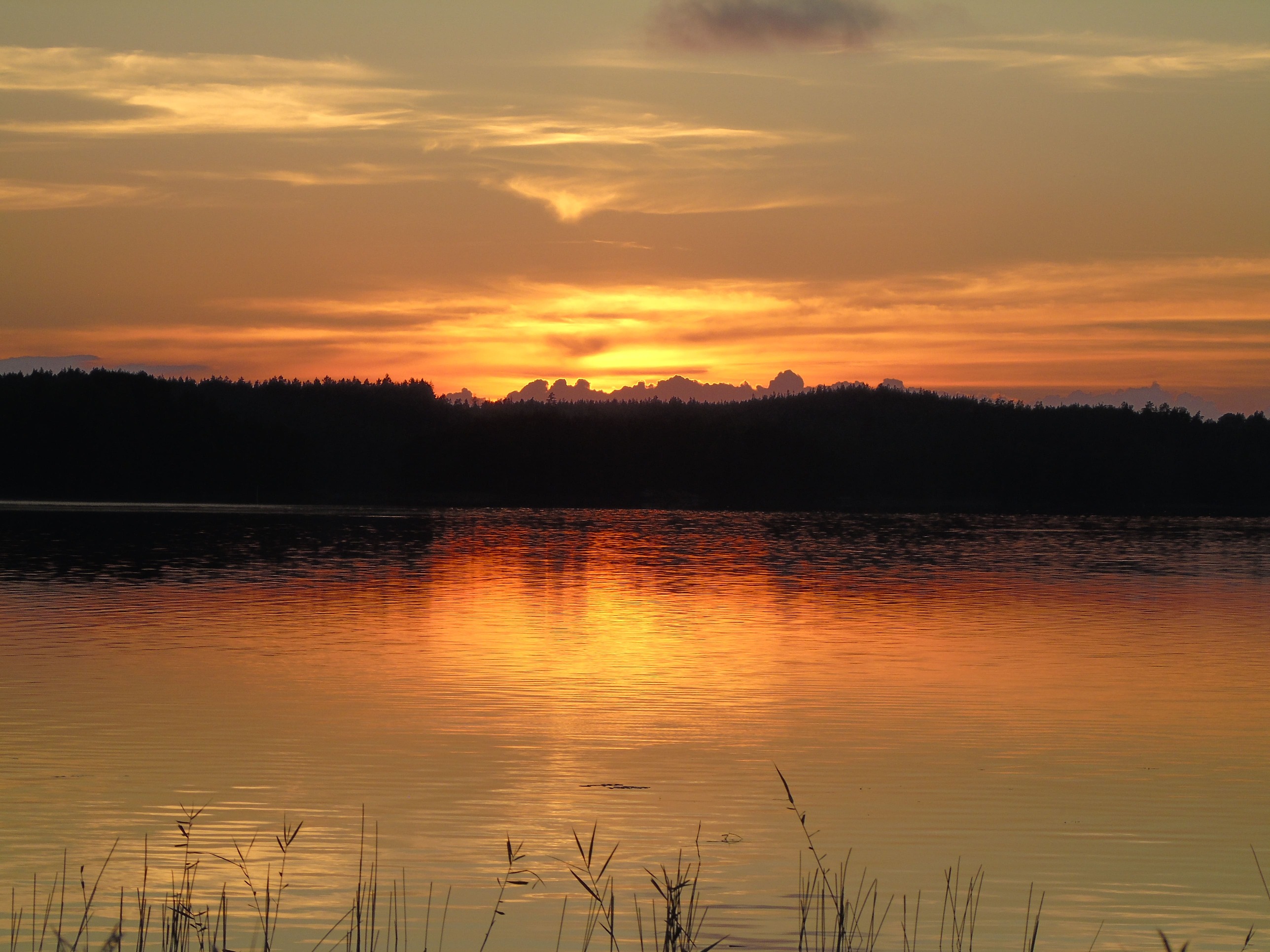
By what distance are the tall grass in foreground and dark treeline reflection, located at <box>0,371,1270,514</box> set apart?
114 meters

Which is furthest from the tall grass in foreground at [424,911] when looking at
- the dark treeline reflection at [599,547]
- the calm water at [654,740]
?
the dark treeline reflection at [599,547]

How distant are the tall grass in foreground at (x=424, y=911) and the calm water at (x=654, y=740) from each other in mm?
131

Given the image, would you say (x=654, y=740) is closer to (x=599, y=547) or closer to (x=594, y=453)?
(x=599, y=547)

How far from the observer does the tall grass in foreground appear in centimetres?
855

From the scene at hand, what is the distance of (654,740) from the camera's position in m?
16.0

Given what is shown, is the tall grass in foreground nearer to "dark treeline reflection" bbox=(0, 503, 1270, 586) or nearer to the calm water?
the calm water

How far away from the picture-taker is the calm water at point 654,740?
34.6 ft

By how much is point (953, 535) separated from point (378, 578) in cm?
3935

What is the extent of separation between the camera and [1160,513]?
11844 cm

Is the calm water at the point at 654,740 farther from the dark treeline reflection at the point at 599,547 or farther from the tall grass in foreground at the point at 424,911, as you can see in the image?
the dark treeline reflection at the point at 599,547

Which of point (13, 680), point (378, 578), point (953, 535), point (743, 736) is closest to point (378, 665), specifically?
point (13, 680)

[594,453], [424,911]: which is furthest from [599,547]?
[594,453]

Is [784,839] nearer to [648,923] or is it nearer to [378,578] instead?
[648,923]

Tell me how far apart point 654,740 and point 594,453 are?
444 ft
